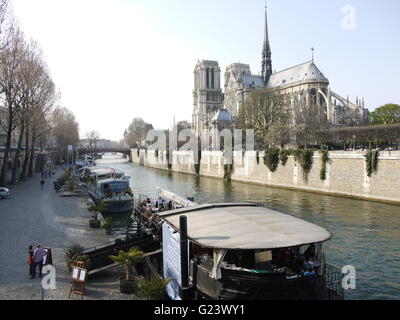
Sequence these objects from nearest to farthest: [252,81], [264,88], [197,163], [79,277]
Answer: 1. [79,277]
2. [197,163]
3. [264,88]
4. [252,81]

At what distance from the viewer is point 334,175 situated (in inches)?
1500

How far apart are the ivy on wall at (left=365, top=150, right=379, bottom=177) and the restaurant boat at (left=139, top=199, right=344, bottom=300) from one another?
2503 centimetres

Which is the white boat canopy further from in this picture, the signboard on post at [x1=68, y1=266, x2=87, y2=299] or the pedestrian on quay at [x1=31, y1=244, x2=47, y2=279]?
the pedestrian on quay at [x1=31, y1=244, x2=47, y2=279]

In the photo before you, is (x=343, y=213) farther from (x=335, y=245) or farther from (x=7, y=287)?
(x=7, y=287)

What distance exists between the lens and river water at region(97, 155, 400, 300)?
15065 mm

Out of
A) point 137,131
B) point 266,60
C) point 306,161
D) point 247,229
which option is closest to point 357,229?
point 247,229

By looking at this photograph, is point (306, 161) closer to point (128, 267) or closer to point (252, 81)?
point (128, 267)

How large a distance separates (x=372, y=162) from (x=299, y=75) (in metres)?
67.6

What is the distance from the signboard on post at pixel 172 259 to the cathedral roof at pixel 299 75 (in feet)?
281

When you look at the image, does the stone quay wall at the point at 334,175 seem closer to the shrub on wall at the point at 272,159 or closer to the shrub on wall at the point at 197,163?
the shrub on wall at the point at 272,159

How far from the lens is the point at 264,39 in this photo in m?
115

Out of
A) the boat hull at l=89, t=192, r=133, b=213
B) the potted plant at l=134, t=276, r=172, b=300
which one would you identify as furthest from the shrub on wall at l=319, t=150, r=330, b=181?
the potted plant at l=134, t=276, r=172, b=300

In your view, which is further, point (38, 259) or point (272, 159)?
point (272, 159)

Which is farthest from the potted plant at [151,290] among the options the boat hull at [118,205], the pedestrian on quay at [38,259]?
the boat hull at [118,205]
